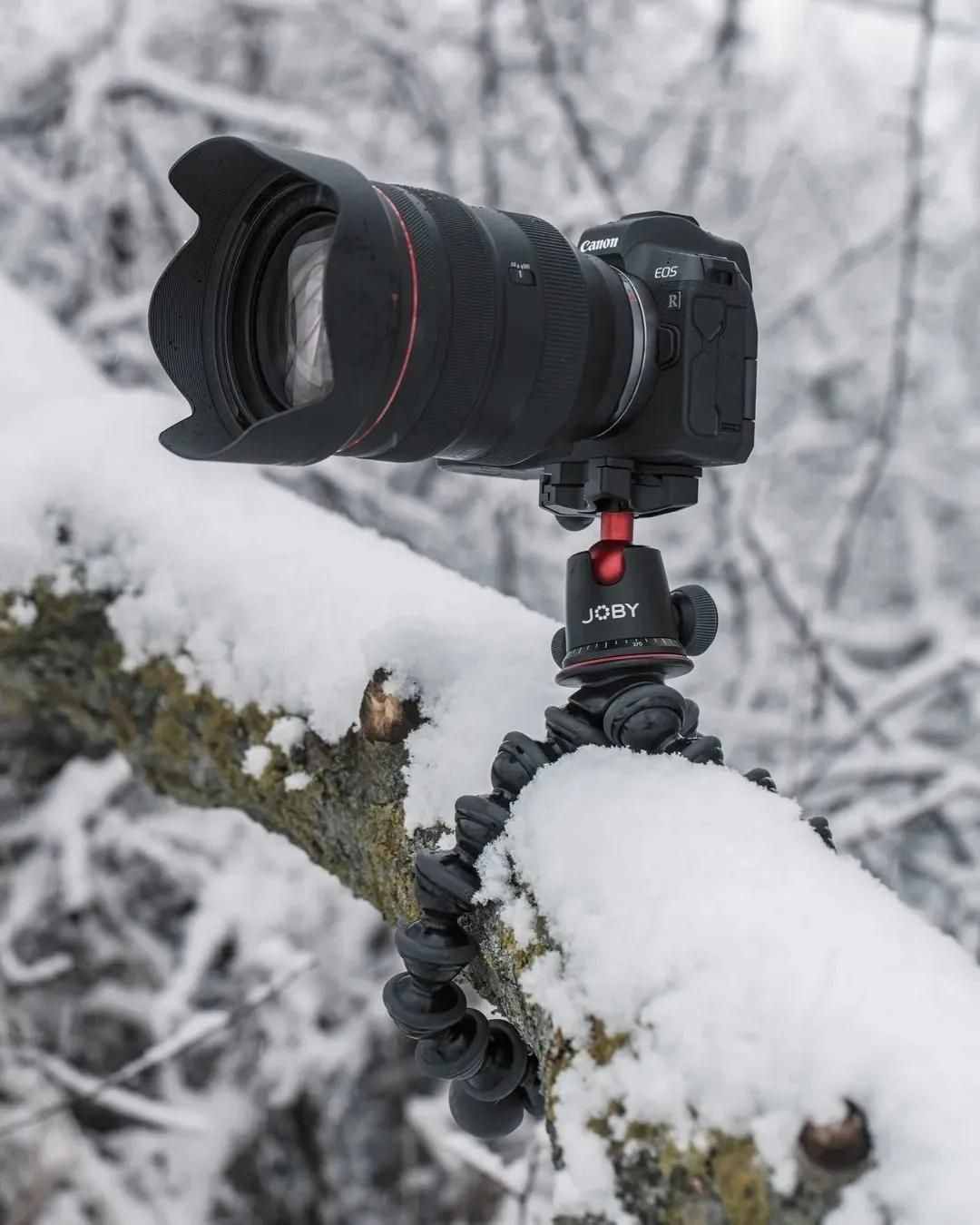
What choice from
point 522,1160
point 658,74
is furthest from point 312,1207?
point 658,74

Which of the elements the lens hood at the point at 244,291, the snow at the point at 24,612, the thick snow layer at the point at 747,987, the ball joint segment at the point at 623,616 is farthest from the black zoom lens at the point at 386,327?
the snow at the point at 24,612

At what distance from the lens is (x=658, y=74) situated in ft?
12.4

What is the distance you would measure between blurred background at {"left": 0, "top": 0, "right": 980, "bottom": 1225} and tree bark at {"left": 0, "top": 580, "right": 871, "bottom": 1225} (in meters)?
0.48

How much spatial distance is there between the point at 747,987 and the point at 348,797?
57 centimetres

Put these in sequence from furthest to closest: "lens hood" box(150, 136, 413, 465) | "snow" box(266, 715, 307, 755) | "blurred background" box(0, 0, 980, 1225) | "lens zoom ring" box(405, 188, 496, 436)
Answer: "blurred background" box(0, 0, 980, 1225) → "snow" box(266, 715, 307, 755) → "lens zoom ring" box(405, 188, 496, 436) → "lens hood" box(150, 136, 413, 465)

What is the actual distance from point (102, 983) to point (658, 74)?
124 inches

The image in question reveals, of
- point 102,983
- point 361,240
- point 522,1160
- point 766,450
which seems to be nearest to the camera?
point 361,240

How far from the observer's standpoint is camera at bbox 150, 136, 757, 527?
0.91m

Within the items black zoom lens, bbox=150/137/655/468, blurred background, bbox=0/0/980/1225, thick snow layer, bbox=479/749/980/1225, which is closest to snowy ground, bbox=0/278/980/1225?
thick snow layer, bbox=479/749/980/1225

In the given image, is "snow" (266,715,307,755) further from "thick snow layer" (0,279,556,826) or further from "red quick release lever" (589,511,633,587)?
"red quick release lever" (589,511,633,587)

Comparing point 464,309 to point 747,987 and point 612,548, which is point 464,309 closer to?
point 612,548

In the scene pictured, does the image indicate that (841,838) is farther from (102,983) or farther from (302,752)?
(102,983)

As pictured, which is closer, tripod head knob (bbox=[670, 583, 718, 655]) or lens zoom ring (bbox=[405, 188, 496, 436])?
lens zoom ring (bbox=[405, 188, 496, 436])

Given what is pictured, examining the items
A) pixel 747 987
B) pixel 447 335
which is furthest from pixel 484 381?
pixel 747 987
